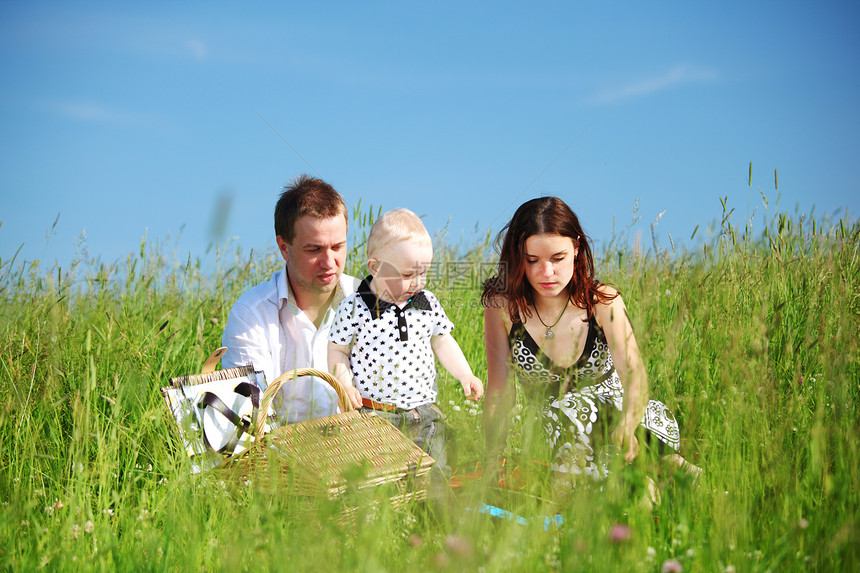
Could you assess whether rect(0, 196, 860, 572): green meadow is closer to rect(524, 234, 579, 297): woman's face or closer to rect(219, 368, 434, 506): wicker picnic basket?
rect(219, 368, 434, 506): wicker picnic basket

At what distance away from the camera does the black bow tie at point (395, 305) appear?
3055 mm

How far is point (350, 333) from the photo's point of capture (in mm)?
3049

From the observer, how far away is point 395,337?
304 centimetres

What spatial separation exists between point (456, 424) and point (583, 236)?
1.04 metres

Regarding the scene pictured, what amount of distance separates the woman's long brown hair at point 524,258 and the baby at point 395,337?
37 centimetres

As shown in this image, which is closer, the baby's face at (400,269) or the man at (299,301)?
the baby's face at (400,269)

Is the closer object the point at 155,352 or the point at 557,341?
the point at 557,341

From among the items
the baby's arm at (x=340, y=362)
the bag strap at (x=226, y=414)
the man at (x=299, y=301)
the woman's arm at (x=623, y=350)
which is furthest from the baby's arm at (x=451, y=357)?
the bag strap at (x=226, y=414)

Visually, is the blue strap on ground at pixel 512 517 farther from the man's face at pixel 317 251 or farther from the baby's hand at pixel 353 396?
the man's face at pixel 317 251

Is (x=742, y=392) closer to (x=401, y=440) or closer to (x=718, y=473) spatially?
(x=718, y=473)

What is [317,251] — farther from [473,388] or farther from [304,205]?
[473,388]

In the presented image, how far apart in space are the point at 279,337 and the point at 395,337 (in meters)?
0.78

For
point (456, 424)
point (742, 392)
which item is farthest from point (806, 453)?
point (456, 424)

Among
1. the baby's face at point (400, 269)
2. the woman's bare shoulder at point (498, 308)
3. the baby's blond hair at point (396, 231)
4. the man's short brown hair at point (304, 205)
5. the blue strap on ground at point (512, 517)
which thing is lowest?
the blue strap on ground at point (512, 517)
